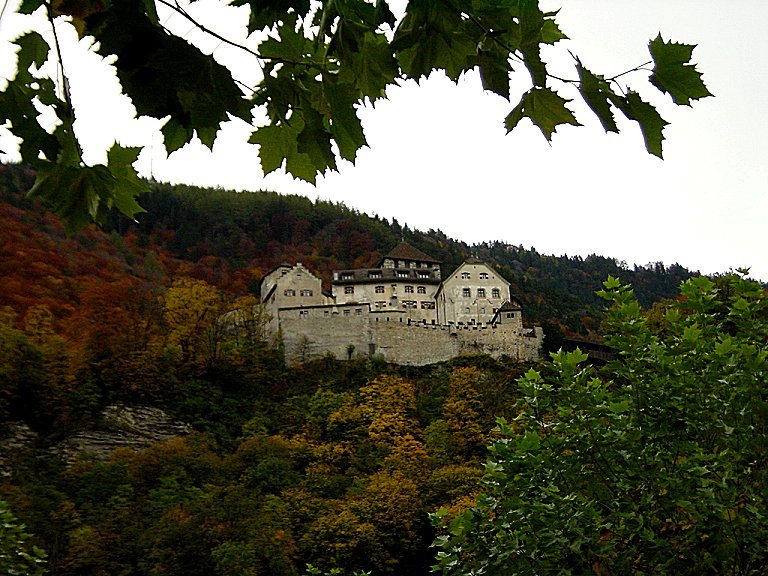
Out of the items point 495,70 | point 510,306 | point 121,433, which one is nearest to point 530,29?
point 495,70

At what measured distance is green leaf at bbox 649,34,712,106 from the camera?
4.62ft

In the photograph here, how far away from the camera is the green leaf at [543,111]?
58.5 inches

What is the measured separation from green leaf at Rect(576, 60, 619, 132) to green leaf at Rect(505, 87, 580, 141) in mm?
55

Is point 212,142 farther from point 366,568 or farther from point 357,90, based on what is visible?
point 366,568

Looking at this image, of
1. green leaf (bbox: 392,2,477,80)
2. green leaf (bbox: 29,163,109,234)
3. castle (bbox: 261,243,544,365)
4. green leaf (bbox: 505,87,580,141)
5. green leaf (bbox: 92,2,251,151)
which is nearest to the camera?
green leaf (bbox: 92,2,251,151)

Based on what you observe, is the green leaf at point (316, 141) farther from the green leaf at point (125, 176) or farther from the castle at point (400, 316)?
the castle at point (400, 316)

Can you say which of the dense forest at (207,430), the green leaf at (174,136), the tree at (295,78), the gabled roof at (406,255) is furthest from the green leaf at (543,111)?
the gabled roof at (406,255)

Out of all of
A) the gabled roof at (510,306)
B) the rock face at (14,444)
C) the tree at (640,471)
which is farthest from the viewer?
the gabled roof at (510,306)

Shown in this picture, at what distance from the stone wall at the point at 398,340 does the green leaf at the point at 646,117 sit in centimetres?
3903

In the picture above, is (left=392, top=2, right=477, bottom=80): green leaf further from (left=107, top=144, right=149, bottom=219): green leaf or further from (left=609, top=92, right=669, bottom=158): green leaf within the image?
(left=107, top=144, right=149, bottom=219): green leaf

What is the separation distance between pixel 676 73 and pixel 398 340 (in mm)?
39490

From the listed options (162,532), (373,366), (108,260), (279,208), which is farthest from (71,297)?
(279,208)

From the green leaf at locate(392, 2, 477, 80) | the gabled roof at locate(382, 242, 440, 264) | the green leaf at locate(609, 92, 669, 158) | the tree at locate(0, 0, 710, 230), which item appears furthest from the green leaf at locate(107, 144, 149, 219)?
the gabled roof at locate(382, 242, 440, 264)

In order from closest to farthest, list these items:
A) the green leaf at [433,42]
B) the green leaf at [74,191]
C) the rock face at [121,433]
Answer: the green leaf at [433,42], the green leaf at [74,191], the rock face at [121,433]
